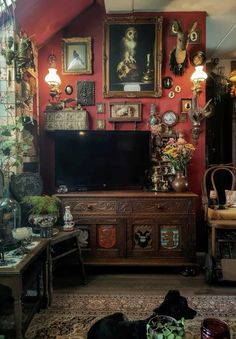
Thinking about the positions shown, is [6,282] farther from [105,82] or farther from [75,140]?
[105,82]

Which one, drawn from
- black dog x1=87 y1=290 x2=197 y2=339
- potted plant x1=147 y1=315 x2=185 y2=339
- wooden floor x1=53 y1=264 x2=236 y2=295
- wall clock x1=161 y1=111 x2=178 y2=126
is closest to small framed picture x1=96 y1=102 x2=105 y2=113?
wall clock x1=161 y1=111 x2=178 y2=126

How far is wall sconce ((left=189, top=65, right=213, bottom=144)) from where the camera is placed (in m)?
3.54

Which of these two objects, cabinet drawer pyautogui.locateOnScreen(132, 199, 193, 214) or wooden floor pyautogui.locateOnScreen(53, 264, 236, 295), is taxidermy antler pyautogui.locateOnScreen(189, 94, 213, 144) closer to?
cabinet drawer pyautogui.locateOnScreen(132, 199, 193, 214)

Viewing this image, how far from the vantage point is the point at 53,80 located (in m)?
3.55

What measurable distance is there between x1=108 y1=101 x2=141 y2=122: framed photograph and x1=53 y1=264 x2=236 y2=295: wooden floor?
69.8 inches

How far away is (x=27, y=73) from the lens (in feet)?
11.2

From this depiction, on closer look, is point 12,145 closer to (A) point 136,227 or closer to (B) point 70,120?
(B) point 70,120

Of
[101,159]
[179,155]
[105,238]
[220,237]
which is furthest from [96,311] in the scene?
[179,155]

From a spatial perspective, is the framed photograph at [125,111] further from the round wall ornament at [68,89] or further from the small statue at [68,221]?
the small statue at [68,221]

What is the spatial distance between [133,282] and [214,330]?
1.75m

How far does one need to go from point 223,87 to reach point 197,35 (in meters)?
1.45

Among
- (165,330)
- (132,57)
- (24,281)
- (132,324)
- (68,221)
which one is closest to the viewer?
(165,330)

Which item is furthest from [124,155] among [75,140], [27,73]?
[27,73]

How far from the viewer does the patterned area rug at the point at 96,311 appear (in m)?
2.14
